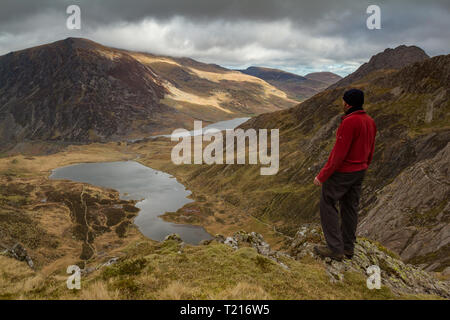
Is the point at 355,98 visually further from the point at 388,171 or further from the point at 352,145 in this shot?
the point at 388,171

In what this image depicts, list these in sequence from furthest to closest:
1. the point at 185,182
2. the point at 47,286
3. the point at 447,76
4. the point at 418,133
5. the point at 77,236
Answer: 1. the point at 185,182
2. the point at 77,236
3. the point at 447,76
4. the point at 418,133
5. the point at 47,286

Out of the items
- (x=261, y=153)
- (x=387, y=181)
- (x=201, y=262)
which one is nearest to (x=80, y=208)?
(x=261, y=153)

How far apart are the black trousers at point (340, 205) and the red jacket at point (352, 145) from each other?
1.10 feet

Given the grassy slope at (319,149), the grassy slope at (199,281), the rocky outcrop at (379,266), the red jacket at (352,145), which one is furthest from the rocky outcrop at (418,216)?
the red jacket at (352,145)

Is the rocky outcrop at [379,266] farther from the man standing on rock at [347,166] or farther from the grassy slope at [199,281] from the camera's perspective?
the man standing on rock at [347,166]

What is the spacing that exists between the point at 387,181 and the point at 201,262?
66.2 meters

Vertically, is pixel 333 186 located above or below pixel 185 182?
above

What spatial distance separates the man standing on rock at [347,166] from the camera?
8859 millimetres

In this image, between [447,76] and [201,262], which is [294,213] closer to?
[447,76]

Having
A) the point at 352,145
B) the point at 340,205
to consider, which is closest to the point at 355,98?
the point at 352,145

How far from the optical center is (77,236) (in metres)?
87.8

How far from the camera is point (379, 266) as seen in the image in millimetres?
12234

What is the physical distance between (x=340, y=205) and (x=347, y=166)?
159 cm

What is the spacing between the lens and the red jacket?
8.81 m
